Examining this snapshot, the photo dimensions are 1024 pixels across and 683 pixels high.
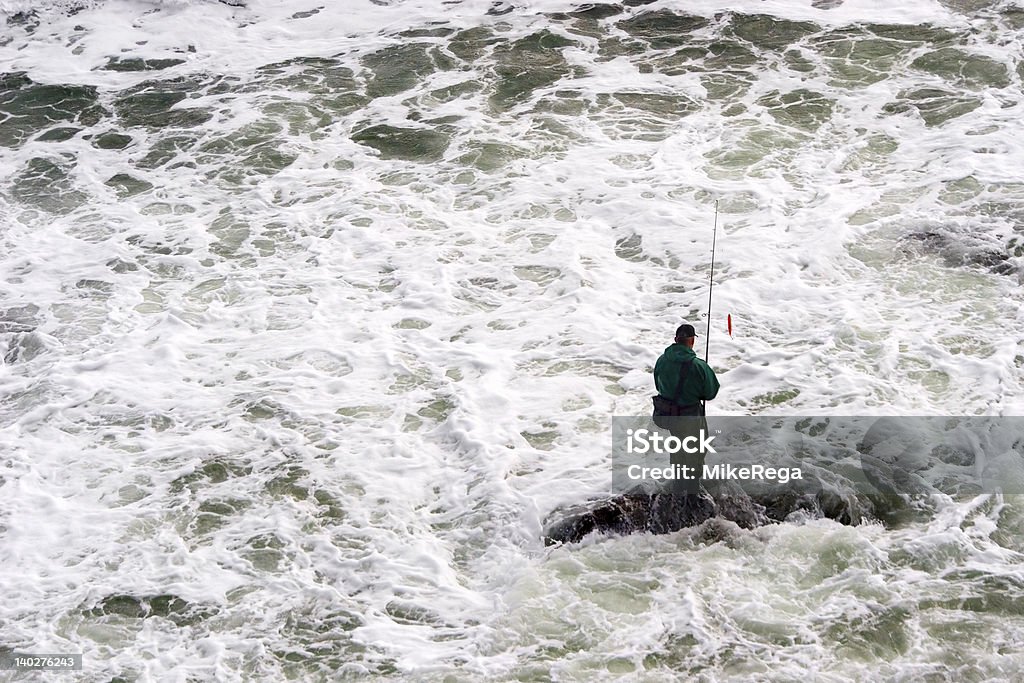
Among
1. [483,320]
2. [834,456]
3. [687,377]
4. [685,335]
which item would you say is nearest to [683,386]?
[687,377]

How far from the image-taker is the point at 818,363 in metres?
8.09

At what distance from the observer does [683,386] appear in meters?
5.95

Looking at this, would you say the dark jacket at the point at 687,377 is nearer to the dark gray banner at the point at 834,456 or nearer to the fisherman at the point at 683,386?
the fisherman at the point at 683,386

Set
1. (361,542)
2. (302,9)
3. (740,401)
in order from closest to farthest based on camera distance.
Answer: (361,542)
(740,401)
(302,9)

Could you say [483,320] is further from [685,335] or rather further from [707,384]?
[707,384]

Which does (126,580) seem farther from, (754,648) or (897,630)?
(897,630)

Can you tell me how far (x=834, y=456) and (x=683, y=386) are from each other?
1801 mm

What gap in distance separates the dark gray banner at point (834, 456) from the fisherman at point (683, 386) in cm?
30

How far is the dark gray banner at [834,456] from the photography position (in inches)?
267

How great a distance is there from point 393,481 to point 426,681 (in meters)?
1.86

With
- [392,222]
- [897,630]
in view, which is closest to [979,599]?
[897,630]

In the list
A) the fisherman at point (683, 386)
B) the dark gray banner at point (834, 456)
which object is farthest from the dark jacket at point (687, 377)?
the dark gray banner at point (834, 456)

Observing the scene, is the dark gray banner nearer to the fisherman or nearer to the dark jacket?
the fisherman

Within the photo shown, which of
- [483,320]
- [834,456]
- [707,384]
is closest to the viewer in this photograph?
[707,384]
